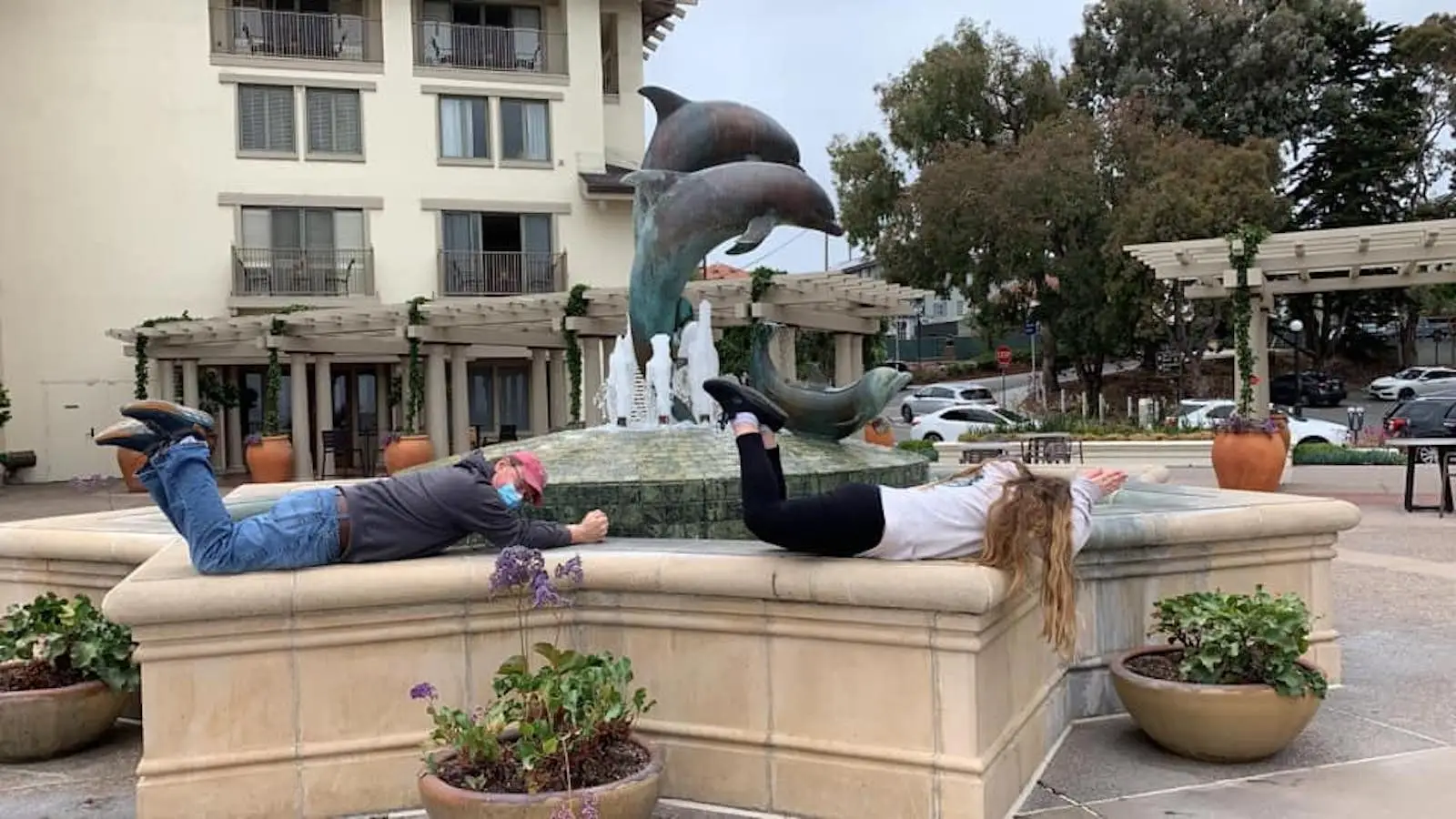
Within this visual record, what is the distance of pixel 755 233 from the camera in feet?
30.1

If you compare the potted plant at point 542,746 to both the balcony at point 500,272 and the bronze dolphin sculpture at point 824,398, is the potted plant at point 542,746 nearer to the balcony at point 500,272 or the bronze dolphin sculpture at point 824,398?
the bronze dolphin sculpture at point 824,398

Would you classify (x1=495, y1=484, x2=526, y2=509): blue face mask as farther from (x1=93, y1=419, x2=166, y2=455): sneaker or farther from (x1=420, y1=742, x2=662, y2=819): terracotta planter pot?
(x1=93, y1=419, x2=166, y2=455): sneaker

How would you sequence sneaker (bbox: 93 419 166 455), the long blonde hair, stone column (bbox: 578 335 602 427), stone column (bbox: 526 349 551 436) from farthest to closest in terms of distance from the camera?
stone column (bbox: 526 349 551 436) < stone column (bbox: 578 335 602 427) < sneaker (bbox: 93 419 166 455) < the long blonde hair

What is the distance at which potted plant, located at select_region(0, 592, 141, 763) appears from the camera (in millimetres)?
4672

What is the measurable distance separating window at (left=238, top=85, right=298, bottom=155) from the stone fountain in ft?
72.5

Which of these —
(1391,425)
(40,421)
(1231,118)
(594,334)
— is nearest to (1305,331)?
(1231,118)

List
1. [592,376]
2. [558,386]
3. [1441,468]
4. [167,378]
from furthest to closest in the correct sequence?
1. [558,386]
2. [167,378]
3. [592,376]
4. [1441,468]

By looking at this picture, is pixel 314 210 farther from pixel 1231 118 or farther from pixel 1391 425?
pixel 1231 118

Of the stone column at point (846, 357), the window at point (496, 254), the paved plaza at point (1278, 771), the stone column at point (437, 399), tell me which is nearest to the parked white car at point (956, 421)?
the stone column at point (846, 357)

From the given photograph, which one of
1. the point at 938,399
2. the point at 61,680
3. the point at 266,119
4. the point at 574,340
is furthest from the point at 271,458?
the point at 938,399

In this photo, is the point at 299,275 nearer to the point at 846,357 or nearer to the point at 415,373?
the point at 415,373

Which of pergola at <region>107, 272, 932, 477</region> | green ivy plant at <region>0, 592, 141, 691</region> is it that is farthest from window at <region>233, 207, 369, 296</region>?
green ivy plant at <region>0, 592, 141, 691</region>

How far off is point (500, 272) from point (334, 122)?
537cm

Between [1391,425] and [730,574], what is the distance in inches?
886
